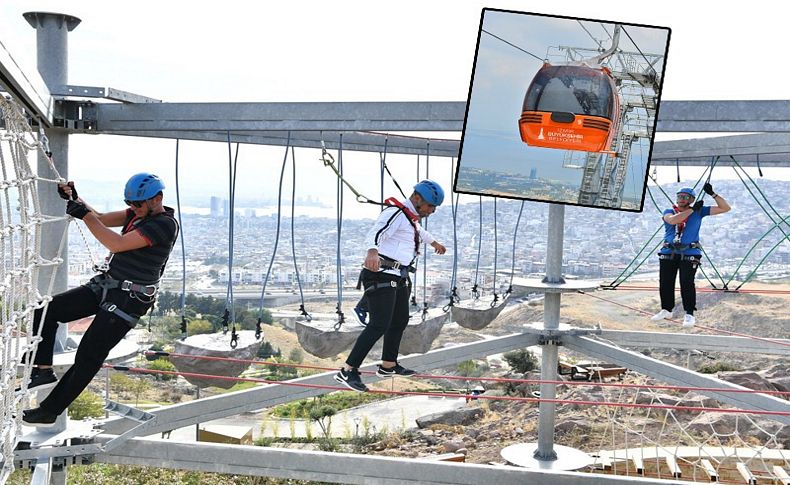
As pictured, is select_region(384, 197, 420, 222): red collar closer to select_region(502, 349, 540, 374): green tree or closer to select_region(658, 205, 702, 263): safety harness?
select_region(658, 205, 702, 263): safety harness

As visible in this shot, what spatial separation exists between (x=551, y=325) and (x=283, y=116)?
3466mm

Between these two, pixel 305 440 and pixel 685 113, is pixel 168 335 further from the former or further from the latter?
pixel 685 113

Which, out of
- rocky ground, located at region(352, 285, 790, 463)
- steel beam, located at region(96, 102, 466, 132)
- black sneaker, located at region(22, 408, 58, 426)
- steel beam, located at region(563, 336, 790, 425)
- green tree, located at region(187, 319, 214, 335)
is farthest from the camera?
green tree, located at region(187, 319, 214, 335)

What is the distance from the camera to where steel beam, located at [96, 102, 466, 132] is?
5.53 m

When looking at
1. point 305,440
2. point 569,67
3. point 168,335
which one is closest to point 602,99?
point 569,67

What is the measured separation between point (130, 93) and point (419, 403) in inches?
1193

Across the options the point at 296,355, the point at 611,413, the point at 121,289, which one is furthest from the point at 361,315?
the point at 296,355

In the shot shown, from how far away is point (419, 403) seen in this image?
34781mm

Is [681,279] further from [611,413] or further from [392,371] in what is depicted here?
[611,413]

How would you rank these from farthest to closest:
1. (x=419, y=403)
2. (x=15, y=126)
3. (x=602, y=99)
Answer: (x=419, y=403) < (x=602, y=99) < (x=15, y=126)

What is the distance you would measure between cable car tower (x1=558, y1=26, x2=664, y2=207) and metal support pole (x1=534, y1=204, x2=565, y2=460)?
0.30 m

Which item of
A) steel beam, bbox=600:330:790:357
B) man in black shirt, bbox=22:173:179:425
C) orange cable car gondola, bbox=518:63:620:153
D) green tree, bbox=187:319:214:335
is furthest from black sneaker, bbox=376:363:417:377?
green tree, bbox=187:319:214:335

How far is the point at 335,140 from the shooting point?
6.83 metres

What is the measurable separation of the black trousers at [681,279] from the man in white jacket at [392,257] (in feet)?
8.46
